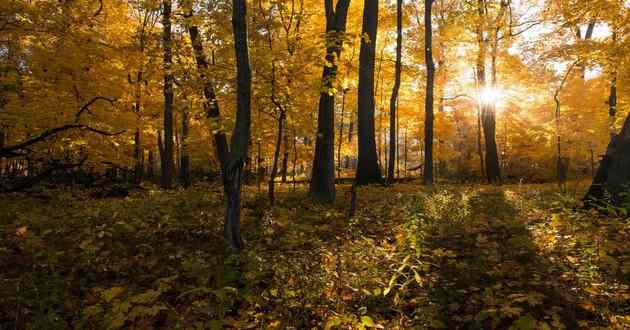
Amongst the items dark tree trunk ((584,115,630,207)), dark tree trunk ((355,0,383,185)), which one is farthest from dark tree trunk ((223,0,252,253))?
dark tree trunk ((355,0,383,185))

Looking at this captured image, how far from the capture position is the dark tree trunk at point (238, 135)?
221 inches

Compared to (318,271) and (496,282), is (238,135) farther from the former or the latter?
(496,282)

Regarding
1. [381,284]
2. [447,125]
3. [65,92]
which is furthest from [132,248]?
[447,125]

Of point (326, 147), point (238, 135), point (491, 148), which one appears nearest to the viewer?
point (238, 135)

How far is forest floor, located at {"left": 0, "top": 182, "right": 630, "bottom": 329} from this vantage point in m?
3.78

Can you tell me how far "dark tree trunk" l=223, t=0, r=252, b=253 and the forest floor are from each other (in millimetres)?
473

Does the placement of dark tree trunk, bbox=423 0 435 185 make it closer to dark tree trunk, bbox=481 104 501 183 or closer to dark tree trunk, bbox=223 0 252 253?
dark tree trunk, bbox=481 104 501 183

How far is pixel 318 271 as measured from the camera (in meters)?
4.91

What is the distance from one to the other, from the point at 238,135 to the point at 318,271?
2.35m

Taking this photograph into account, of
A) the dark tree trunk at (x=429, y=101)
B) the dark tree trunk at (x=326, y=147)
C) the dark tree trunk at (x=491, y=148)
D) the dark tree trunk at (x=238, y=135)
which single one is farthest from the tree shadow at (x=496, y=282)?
the dark tree trunk at (x=491, y=148)

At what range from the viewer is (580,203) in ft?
26.9

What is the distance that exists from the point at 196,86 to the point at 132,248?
4.21 m

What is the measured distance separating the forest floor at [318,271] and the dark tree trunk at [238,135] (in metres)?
0.47

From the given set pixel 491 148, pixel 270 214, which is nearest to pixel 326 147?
pixel 270 214
